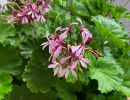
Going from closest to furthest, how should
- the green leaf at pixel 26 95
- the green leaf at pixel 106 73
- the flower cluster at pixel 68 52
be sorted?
the flower cluster at pixel 68 52, the green leaf at pixel 106 73, the green leaf at pixel 26 95

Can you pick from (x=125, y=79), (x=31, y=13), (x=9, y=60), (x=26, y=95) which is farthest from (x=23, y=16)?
(x=125, y=79)

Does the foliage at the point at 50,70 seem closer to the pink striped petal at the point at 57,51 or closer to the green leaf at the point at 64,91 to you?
the green leaf at the point at 64,91

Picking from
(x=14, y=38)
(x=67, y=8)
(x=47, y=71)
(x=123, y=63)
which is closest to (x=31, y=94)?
(x=47, y=71)

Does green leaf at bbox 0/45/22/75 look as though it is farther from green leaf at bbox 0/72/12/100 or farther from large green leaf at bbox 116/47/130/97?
large green leaf at bbox 116/47/130/97

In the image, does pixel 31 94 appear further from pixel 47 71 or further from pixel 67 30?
pixel 67 30

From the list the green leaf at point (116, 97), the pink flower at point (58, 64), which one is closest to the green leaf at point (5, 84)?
the pink flower at point (58, 64)

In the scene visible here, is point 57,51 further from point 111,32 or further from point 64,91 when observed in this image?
point 111,32
